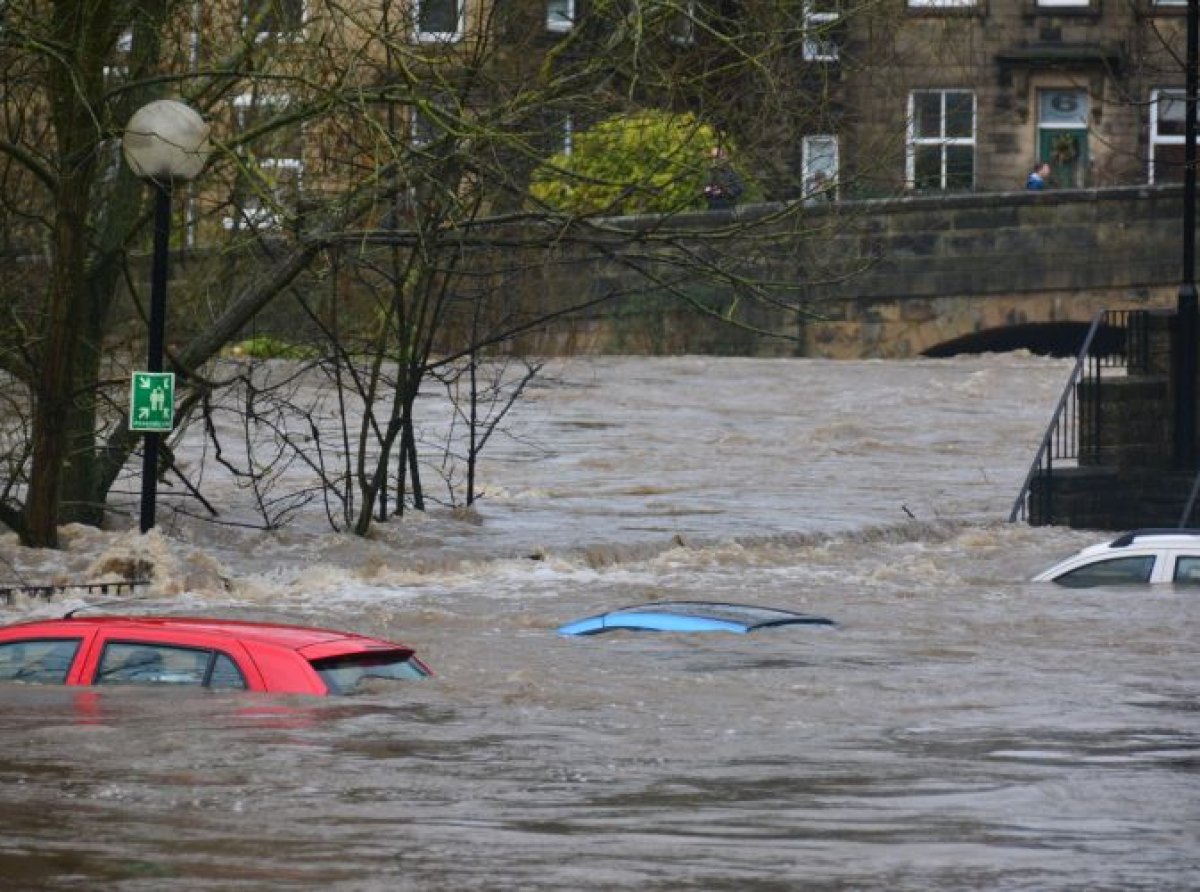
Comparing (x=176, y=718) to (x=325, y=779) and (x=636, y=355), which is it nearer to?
(x=325, y=779)

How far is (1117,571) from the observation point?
18172 millimetres

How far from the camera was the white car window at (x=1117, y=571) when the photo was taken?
18.0 meters

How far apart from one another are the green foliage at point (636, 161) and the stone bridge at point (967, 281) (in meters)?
20.8

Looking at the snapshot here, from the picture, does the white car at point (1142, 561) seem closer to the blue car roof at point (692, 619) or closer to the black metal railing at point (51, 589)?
the blue car roof at point (692, 619)

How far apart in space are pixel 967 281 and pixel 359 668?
35536 mm

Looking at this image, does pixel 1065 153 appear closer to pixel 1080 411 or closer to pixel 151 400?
→ pixel 1080 411

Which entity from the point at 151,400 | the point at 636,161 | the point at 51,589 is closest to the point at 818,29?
the point at 636,161

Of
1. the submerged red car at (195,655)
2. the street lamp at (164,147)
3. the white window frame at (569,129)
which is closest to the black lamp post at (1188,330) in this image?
the white window frame at (569,129)

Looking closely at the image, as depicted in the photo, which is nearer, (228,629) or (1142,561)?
(228,629)

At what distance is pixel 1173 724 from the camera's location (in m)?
13.6

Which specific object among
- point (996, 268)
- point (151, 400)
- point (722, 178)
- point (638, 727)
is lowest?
point (638, 727)

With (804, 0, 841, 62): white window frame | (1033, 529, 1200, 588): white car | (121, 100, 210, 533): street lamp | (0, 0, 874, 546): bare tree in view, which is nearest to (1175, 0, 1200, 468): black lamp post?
(0, 0, 874, 546): bare tree

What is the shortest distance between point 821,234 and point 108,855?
548 inches

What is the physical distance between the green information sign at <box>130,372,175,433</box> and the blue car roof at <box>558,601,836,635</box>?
145 inches
